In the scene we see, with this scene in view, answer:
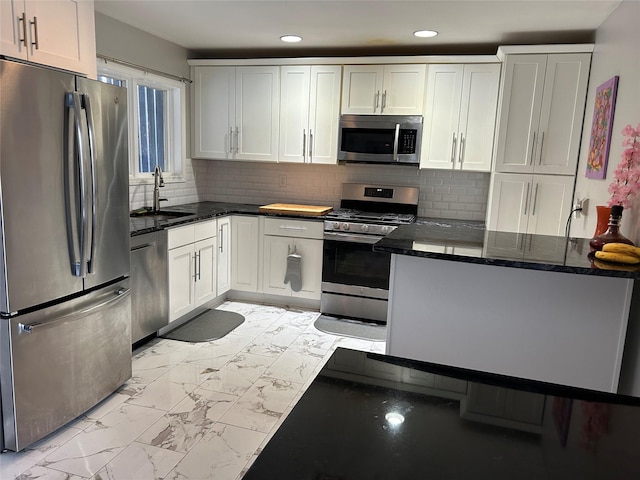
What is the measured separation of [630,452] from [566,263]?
1234 mm

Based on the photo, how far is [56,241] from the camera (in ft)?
6.81

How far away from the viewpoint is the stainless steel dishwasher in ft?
9.91

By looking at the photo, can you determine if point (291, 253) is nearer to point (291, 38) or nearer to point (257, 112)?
point (257, 112)

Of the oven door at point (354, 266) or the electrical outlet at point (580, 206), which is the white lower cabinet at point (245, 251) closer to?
the oven door at point (354, 266)

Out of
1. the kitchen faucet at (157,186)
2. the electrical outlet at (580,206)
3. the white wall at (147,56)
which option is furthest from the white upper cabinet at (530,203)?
the white wall at (147,56)

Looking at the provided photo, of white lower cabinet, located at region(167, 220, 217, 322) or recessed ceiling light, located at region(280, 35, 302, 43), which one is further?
recessed ceiling light, located at region(280, 35, 302, 43)

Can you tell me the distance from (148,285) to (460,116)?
281cm

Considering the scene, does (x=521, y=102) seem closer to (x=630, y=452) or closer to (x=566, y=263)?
(x=566, y=263)

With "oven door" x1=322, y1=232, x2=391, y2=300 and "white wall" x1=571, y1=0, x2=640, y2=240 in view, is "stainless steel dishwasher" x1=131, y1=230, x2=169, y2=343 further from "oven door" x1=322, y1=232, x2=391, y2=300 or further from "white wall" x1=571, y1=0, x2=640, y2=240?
"white wall" x1=571, y1=0, x2=640, y2=240

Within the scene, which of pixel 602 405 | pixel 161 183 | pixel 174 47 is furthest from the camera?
pixel 174 47

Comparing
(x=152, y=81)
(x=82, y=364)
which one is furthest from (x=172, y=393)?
(x=152, y=81)

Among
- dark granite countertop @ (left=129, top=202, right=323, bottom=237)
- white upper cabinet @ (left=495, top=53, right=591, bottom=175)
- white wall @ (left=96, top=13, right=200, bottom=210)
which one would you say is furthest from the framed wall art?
white wall @ (left=96, top=13, right=200, bottom=210)

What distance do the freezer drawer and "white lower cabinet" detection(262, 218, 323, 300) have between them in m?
1.71

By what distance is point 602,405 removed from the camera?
3.04 ft
